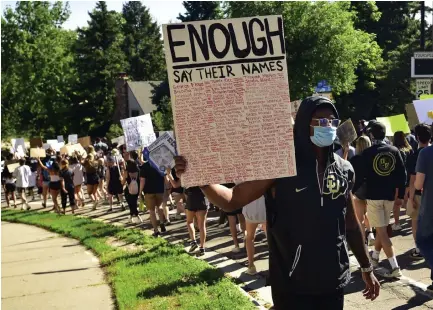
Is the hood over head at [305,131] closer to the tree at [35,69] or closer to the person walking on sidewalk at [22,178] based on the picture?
the person walking on sidewalk at [22,178]

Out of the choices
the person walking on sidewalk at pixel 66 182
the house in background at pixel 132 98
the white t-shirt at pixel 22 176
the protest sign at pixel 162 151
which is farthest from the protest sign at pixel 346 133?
the house in background at pixel 132 98

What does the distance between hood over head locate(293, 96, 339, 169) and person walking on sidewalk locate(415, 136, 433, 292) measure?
284 centimetres

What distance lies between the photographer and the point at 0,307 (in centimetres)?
700

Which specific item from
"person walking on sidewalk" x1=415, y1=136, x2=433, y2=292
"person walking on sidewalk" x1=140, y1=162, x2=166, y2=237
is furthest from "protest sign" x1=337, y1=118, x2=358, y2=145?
"person walking on sidewalk" x1=140, y1=162, x2=166, y2=237

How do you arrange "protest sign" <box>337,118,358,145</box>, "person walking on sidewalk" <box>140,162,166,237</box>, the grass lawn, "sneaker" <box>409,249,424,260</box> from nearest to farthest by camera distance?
the grass lawn
"sneaker" <box>409,249,424,260</box>
"protest sign" <box>337,118,358,145</box>
"person walking on sidewalk" <box>140,162,166,237</box>

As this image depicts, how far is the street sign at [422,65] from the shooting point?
1131 centimetres

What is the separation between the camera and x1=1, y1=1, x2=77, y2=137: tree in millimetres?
59938

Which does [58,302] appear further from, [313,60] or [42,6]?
[42,6]

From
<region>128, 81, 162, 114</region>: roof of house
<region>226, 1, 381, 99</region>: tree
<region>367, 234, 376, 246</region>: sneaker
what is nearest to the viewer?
<region>367, 234, 376, 246</region>: sneaker

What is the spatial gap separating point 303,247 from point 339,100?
4072cm

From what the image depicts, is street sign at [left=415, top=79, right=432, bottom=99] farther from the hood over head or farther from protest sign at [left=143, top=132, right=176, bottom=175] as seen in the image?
the hood over head

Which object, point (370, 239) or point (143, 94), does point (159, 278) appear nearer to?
point (370, 239)

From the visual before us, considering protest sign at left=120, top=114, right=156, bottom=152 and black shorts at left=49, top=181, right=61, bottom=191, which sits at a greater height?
protest sign at left=120, top=114, right=156, bottom=152

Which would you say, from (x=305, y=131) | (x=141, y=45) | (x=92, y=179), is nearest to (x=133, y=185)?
(x=92, y=179)
